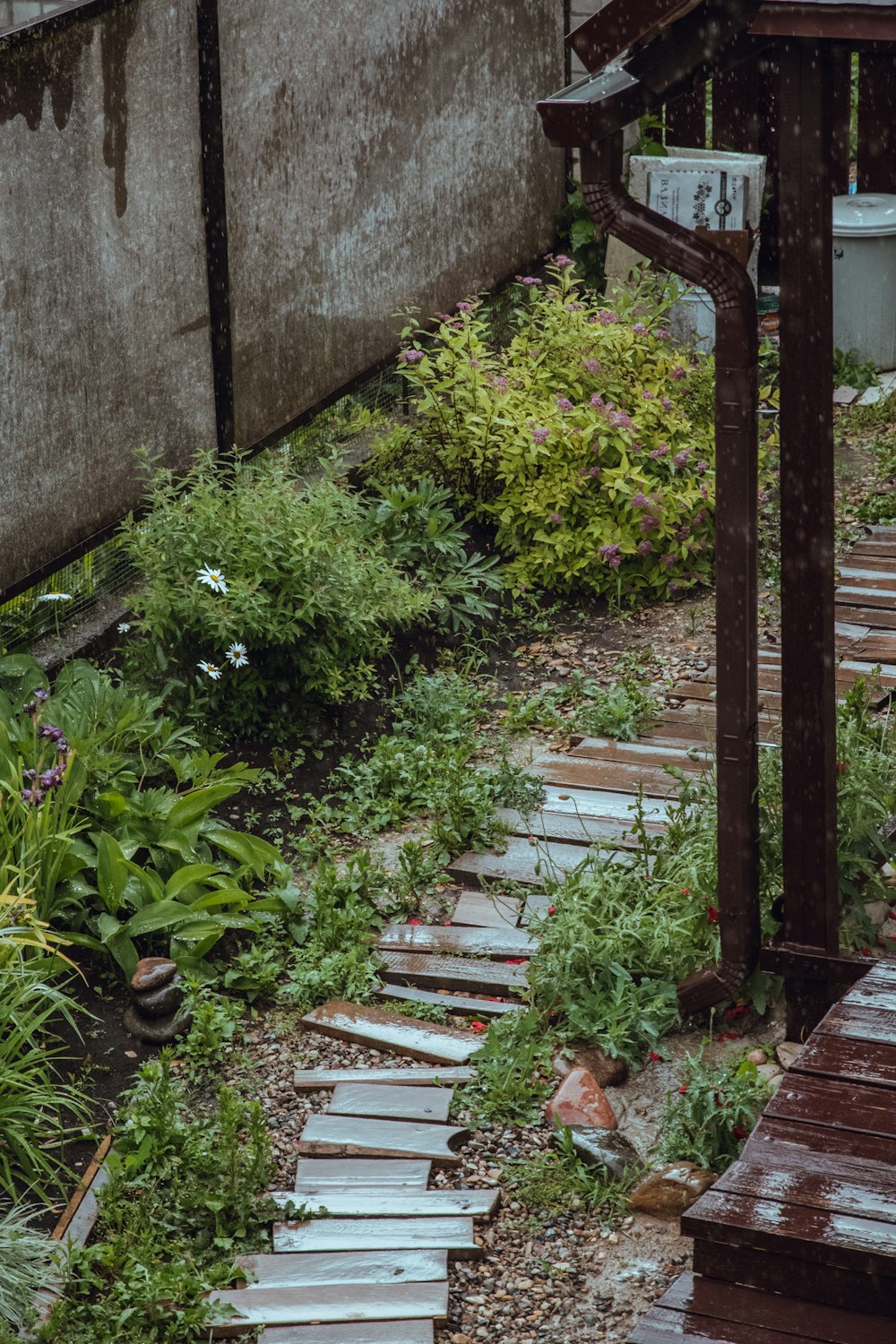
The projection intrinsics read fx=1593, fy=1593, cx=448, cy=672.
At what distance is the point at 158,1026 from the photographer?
4.55m

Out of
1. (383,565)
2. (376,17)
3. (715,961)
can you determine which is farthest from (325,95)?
(715,961)

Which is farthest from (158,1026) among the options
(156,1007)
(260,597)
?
(260,597)

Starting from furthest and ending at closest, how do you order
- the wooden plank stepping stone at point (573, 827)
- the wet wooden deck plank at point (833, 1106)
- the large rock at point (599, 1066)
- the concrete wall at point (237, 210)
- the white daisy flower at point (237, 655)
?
the concrete wall at point (237, 210) → the white daisy flower at point (237, 655) → the wooden plank stepping stone at point (573, 827) → the large rock at point (599, 1066) → the wet wooden deck plank at point (833, 1106)

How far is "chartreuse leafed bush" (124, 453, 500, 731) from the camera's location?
608 cm

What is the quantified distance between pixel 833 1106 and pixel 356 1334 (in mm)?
1141

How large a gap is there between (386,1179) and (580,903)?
3.71 ft

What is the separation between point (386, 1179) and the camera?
3992 mm

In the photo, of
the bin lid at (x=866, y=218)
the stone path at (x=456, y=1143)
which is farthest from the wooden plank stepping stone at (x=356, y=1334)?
the bin lid at (x=866, y=218)

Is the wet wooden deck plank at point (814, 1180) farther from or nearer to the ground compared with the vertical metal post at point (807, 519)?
nearer to the ground

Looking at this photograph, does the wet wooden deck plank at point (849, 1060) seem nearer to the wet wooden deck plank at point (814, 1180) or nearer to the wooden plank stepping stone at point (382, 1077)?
the wet wooden deck plank at point (814, 1180)

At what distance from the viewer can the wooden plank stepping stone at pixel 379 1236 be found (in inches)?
147

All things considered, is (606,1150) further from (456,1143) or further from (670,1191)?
(456,1143)

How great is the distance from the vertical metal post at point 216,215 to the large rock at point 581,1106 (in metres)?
4.15

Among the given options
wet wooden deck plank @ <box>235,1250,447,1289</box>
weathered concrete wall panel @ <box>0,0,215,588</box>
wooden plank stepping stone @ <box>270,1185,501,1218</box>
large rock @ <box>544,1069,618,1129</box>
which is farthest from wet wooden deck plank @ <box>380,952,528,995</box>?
weathered concrete wall panel @ <box>0,0,215,588</box>
